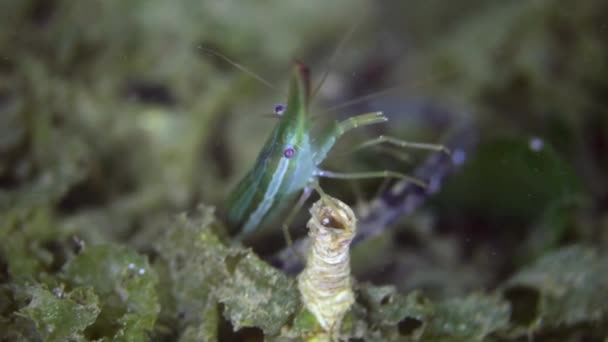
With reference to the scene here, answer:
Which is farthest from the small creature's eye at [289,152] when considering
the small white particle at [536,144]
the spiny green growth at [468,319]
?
the small white particle at [536,144]

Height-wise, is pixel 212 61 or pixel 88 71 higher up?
pixel 212 61

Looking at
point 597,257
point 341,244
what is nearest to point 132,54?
point 341,244

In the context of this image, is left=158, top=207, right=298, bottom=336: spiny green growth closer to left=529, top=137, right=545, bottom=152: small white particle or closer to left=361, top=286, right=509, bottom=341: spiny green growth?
left=361, top=286, right=509, bottom=341: spiny green growth

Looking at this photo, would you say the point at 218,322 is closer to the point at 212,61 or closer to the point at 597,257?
the point at 597,257

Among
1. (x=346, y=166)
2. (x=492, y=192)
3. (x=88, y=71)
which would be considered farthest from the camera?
(x=88, y=71)

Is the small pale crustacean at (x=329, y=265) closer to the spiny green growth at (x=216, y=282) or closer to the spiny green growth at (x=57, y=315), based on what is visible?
the spiny green growth at (x=216, y=282)

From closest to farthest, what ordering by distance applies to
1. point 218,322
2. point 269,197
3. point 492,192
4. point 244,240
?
point 218,322 → point 269,197 → point 244,240 → point 492,192

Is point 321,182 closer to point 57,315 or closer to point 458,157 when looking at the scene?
point 458,157

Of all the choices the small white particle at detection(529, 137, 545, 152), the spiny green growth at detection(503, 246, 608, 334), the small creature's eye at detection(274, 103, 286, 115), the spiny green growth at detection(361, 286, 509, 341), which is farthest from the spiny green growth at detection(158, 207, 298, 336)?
the small white particle at detection(529, 137, 545, 152)
